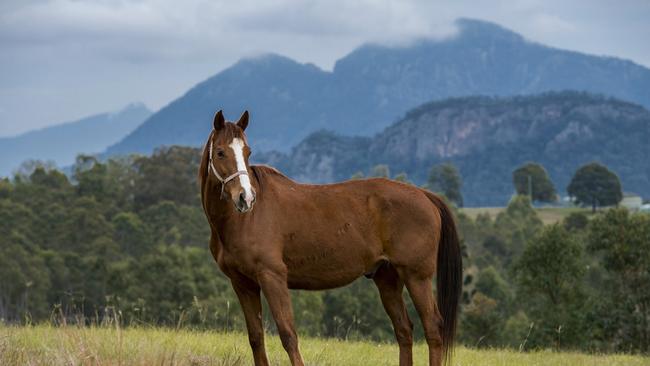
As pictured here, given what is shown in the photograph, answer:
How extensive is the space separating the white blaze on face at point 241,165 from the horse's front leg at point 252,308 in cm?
115

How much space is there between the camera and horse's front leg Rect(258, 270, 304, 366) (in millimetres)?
8188

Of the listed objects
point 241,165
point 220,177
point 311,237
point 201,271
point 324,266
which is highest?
point 241,165

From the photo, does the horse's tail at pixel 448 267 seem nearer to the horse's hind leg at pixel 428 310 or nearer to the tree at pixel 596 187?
the horse's hind leg at pixel 428 310

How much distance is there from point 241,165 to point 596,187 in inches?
6842

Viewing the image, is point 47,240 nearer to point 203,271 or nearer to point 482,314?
point 203,271

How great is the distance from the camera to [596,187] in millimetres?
172625

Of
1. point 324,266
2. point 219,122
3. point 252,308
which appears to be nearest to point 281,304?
point 252,308

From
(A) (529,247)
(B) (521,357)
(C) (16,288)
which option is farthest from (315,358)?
(C) (16,288)

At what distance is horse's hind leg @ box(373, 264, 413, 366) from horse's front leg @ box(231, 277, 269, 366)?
1.60m

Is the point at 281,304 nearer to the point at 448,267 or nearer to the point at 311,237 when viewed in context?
the point at 311,237

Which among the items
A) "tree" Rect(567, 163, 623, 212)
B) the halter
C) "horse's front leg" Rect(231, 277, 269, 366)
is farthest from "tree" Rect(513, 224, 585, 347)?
"tree" Rect(567, 163, 623, 212)

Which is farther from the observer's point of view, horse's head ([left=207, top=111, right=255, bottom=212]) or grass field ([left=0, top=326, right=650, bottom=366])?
grass field ([left=0, top=326, right=650, bottom=366])

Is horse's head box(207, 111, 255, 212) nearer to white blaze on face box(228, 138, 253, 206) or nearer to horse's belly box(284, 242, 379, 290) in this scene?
white blaze on face box(228, 138, 253, 206)

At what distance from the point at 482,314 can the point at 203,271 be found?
72.8 feet
